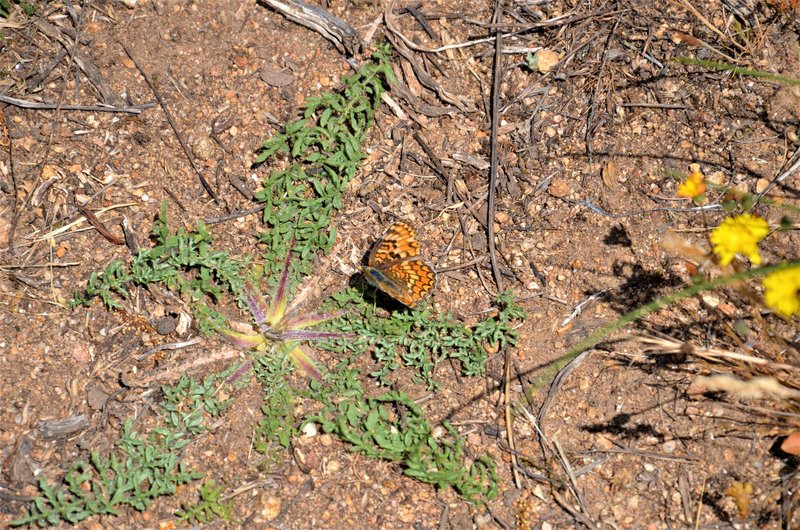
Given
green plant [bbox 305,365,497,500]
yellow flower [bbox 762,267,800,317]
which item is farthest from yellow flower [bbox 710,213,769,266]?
green plant [bbox 305,365,497,500]

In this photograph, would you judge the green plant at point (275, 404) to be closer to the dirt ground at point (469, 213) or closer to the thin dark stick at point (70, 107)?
the dirt ground at point (469, 213)

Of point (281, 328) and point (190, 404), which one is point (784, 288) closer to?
point (281, 328)

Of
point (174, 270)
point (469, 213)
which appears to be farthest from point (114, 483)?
point (469, 213)

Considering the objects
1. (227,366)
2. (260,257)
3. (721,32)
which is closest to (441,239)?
(260,257)

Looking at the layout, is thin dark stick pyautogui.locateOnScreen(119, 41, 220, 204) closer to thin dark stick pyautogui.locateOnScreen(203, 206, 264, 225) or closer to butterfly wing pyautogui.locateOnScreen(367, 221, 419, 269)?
thin dark stick pyautogui.locateOnScreen(203, 206, 264, 225)

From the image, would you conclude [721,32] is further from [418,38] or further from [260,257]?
[260,257]

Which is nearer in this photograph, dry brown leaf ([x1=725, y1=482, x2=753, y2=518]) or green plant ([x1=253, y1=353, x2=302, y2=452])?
dry brown leaf ([x1=725, y1=482, x2=753, y2=518])
